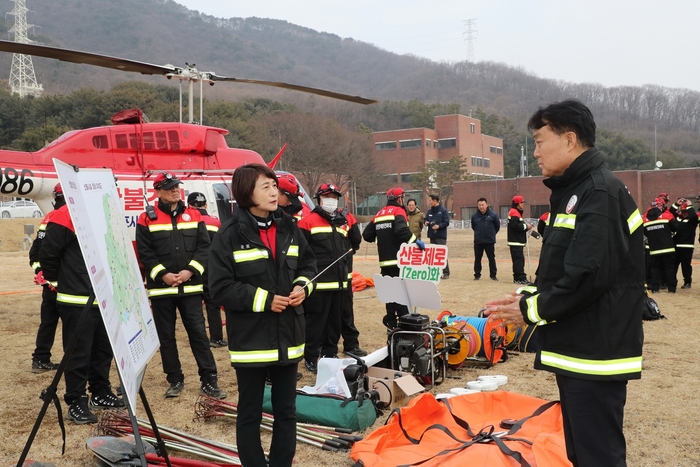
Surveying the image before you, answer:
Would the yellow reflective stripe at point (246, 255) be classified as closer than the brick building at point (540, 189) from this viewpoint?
Yes

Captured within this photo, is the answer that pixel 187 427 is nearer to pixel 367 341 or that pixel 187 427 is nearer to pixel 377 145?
pixel 367 341

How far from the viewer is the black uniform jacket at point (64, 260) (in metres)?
5.24

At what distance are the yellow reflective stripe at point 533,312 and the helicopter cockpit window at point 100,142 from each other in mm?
8887

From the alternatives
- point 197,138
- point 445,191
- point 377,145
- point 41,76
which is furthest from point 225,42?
point 197,138

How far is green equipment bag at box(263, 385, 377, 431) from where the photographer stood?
4.77 metres

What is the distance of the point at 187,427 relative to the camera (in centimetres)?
496

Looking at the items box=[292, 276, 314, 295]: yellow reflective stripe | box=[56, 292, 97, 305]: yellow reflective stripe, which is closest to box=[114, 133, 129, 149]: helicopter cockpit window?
box=[56, 292, 97, 305]: yellow reflective stripe

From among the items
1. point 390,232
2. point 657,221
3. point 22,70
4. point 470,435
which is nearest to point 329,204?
point 390,232

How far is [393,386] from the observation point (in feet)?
17.2

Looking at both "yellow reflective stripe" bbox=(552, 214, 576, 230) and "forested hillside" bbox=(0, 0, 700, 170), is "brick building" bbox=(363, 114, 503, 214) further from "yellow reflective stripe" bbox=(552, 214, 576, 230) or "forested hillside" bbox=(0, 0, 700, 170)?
"yellow reflective stripe" bbox=(552, 214, 576, 230)

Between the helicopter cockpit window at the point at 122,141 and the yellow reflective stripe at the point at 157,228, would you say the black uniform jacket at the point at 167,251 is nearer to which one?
the yellow reflective stripe at the point at 157,228

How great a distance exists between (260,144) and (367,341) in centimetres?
4363

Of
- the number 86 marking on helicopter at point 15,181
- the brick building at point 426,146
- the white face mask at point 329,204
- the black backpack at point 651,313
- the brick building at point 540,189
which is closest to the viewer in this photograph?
the white face mask at point 329,204

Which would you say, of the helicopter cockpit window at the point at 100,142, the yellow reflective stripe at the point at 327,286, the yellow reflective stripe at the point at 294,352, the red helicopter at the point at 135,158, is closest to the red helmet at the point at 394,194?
the red helicopter at the point at 135,158
